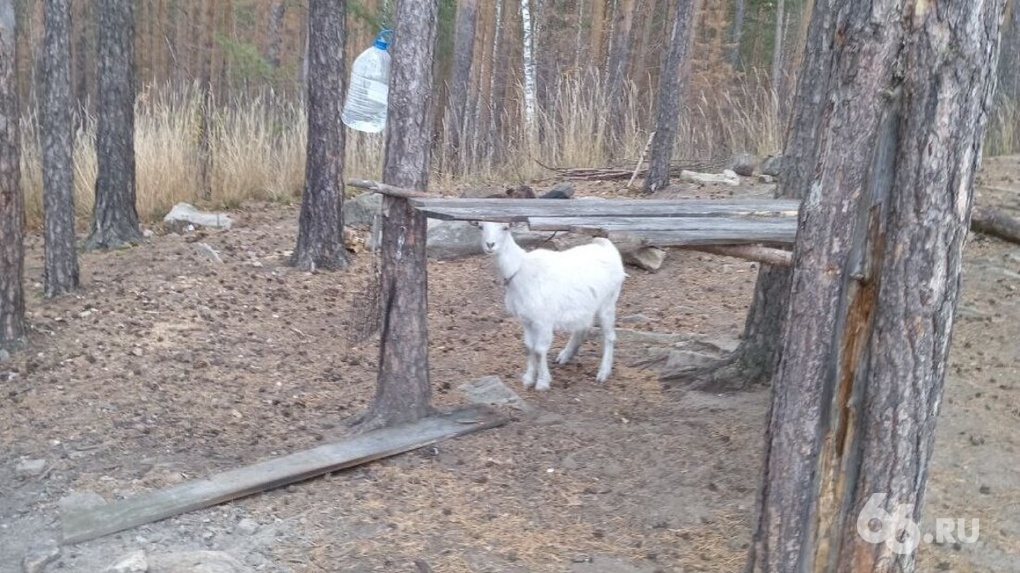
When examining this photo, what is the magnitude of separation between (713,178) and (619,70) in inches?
213

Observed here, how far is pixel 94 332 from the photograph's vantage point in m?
7.07

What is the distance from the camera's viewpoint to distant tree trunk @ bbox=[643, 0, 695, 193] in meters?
11.0

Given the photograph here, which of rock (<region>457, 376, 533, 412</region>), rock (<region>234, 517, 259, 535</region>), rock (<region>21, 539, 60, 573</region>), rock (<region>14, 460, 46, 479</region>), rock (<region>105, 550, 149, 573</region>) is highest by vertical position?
rock (<region>457, 376, 533, 412</region>)

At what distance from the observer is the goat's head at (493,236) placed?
20.7ft

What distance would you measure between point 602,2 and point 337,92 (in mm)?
10831

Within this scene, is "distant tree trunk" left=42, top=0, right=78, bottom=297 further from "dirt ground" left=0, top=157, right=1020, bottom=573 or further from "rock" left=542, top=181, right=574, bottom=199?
"rock" left=542, top=181, right=574, bottom=199

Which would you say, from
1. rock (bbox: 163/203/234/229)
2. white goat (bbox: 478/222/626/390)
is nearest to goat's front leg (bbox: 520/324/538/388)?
white goat (bbox: 478/222/626/390)

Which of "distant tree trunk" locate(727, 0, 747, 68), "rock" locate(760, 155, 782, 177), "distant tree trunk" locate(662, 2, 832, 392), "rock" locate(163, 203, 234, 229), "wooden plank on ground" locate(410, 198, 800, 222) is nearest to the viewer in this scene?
"wooden plank on ground" locate(410, 198, 800, 222)

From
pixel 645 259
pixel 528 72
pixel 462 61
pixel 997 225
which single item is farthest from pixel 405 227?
pixel 528 72

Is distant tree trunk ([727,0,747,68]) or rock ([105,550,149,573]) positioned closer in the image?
rock ([105,550,149,573])

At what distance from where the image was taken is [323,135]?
29.9 feet

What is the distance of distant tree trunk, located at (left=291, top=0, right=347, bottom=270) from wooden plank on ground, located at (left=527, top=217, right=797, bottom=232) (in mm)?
4926

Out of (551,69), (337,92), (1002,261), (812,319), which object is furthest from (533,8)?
(812,319)

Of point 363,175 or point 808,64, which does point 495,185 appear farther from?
point 808,64
